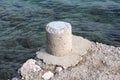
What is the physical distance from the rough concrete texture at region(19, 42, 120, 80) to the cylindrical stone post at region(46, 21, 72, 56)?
38cm

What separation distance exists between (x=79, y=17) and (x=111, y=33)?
70.3 inches

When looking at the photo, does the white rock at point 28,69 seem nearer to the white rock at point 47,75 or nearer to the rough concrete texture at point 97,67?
the white rock at point 47,75

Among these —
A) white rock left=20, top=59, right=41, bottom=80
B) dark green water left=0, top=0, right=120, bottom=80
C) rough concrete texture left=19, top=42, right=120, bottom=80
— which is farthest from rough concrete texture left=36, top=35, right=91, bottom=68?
dark green water left=0, top=0, right=120, bottom=80

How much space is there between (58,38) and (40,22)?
5.22 m

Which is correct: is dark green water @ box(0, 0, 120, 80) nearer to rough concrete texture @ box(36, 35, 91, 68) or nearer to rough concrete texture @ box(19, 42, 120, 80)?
rough concrete texture @ box(36, 35, 91, 68)

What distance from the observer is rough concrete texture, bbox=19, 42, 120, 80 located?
6316 millimetres

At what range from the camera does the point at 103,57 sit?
6.87 metres

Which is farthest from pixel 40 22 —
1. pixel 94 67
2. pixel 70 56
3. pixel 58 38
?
pixel 94 67

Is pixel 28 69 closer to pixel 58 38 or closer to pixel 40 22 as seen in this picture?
pixel 58 38

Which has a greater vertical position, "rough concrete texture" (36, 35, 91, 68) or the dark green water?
"rough concrete texture" (36, 35, 91, 68)

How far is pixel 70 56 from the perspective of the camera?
6.80m

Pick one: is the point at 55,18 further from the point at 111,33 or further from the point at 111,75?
the point at 111,75

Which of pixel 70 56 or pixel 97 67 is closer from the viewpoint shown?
pixel 97 67

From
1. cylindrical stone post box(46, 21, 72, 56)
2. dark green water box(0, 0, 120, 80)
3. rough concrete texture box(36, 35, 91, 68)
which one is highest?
cylindrical stone post box(46, 21, 72, 56)
